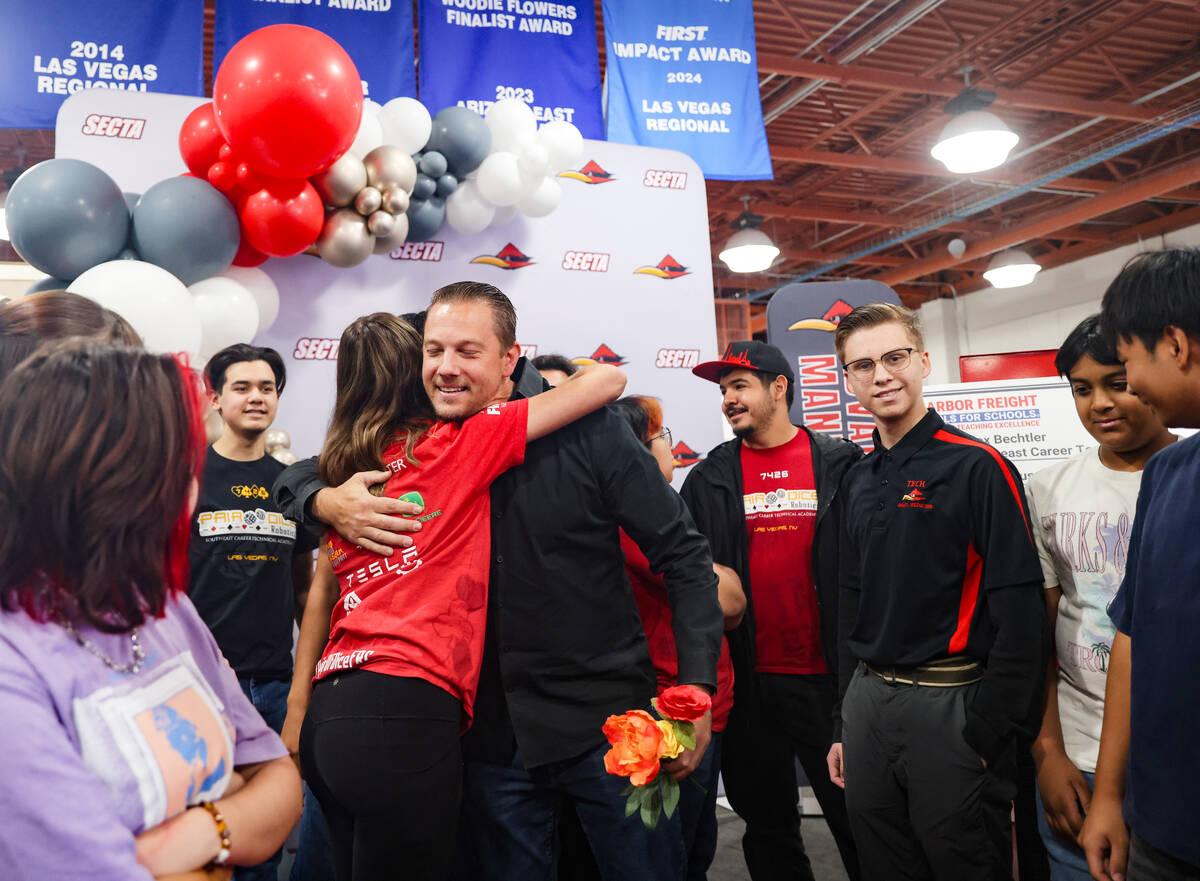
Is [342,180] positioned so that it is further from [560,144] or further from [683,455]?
[683,455]

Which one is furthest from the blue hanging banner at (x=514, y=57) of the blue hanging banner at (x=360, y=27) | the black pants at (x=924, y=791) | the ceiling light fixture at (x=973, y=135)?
the black pants at (x=924, y=791)

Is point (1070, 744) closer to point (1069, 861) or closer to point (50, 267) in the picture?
point (1069, 861)

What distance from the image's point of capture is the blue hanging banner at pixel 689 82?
4621 millimetres

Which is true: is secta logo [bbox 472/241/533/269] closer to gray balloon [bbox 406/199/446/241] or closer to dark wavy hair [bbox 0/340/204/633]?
gray balloon [bbox 406/199/446/241]

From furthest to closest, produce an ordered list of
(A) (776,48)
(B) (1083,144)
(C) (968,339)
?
(C) (968,339)
(B) (1083,144)
(A) (776,48)

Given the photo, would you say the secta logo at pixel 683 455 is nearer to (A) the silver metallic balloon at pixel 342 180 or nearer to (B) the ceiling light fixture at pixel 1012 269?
(A) the silver metallic balloon at pixel 342 180

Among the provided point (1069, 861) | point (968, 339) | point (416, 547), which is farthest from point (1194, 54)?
point (416, 547)

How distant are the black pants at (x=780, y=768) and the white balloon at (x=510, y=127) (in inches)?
89.8

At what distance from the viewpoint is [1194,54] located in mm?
7758

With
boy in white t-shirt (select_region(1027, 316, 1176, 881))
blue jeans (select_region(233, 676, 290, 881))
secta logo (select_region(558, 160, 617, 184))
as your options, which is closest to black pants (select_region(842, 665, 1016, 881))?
boy in white t-shirt (select_region(1027, 316, 1176, 881))

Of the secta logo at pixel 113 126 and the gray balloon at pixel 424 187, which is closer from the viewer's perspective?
the secta logo at pixel 113 126

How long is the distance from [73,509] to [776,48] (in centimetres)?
754

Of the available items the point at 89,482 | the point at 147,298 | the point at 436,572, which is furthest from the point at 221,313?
the point at 89,482

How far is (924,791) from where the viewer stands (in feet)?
6.37
